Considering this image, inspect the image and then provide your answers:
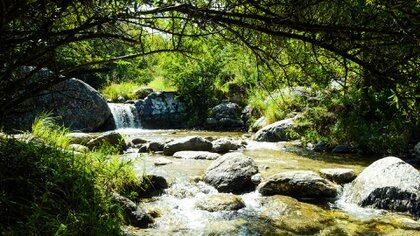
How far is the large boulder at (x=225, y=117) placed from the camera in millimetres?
18055

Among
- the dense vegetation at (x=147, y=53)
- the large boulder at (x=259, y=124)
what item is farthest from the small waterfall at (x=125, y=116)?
the dense vegetation at (x=147, y=53)

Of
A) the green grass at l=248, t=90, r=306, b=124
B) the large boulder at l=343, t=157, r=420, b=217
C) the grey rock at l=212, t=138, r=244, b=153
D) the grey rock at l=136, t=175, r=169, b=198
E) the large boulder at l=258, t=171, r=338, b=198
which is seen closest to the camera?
the large boulder at l=343, t=157, r=420, b=217

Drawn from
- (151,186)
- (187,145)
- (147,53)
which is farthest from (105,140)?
(147,53)

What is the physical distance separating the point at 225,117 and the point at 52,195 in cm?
1382

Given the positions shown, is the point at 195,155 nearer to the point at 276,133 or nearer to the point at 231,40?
the point at 276,133

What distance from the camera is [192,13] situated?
A: 246 centimetres

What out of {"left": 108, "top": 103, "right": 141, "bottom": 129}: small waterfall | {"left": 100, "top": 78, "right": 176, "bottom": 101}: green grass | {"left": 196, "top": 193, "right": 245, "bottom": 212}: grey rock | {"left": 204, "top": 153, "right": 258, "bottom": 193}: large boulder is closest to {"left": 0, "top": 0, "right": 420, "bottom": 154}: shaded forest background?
{"left": 196, "top": 193, "right": 245, "bottom": 212}: grey rock

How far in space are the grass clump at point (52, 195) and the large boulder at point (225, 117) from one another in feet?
39.9

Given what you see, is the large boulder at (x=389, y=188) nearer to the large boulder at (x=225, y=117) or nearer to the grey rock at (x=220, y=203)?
the grey rock at (x=220, y=203)

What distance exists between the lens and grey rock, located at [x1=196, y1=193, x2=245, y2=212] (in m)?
6.50

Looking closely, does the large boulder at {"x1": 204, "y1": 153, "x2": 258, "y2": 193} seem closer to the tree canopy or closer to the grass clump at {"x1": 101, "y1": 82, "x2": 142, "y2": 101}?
the tree canopy

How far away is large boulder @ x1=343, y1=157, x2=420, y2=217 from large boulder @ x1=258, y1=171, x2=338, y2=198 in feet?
1.28

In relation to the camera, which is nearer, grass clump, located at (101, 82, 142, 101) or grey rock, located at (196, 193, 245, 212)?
grey rock, located at (196, 193, 245, 212)

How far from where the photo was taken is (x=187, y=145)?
11.6 meters
